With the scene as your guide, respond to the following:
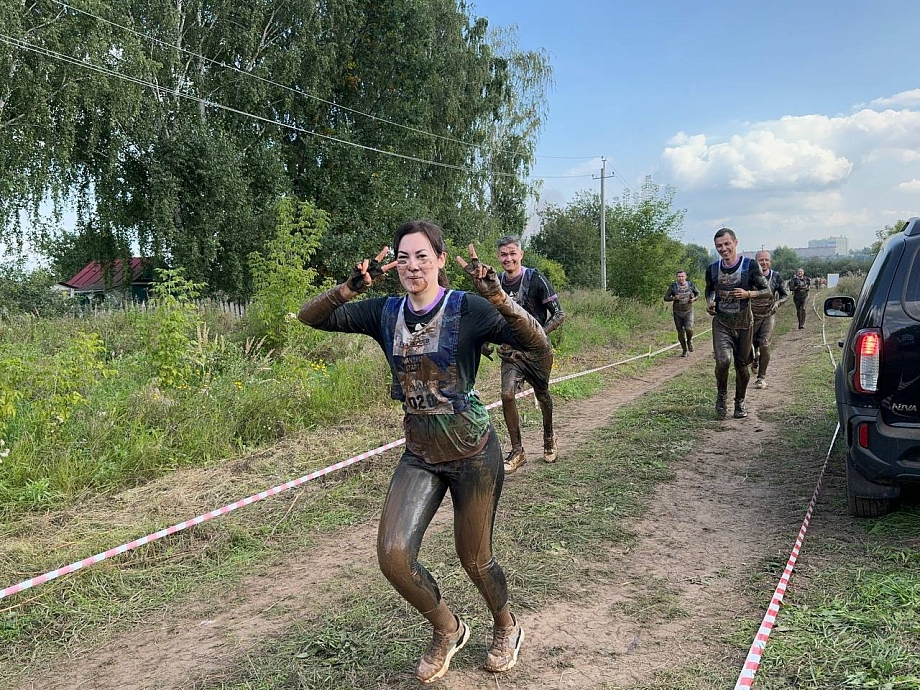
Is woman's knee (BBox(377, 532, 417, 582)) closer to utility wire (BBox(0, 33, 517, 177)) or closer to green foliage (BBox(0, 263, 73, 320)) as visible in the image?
green foliage (BBox(0, 263, 73, 320))

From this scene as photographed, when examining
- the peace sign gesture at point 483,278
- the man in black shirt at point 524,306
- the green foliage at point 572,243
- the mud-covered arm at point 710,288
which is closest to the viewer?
the peace sign gesture at point 483,278

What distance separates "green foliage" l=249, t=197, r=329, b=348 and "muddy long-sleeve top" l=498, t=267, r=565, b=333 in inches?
181

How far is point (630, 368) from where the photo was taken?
42.3 ft

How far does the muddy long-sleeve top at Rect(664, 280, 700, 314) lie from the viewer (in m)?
14.7

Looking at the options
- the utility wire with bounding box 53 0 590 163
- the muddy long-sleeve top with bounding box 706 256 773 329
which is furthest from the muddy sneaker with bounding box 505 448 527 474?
the utility wire with bounding box 53 0 590 163

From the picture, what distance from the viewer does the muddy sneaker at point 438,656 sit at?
2830 mm

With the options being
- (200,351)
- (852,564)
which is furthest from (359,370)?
(852,564)

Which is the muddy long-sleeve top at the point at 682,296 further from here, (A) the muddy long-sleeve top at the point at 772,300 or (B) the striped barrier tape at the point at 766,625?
(B) the striped barrier tape at the point at 766,625

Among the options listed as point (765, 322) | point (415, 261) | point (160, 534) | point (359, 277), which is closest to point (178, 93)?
point (765, 322)

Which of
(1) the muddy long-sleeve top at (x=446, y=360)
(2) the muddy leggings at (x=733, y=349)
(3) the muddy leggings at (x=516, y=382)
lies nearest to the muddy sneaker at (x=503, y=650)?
(1) the muddy long-sleeve top at (x=446, y=360)

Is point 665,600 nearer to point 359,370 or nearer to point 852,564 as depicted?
point 852,564

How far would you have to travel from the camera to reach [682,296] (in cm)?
1476

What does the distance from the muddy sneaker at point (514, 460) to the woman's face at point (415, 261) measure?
11.8 ft

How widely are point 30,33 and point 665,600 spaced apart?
59.9 ft
